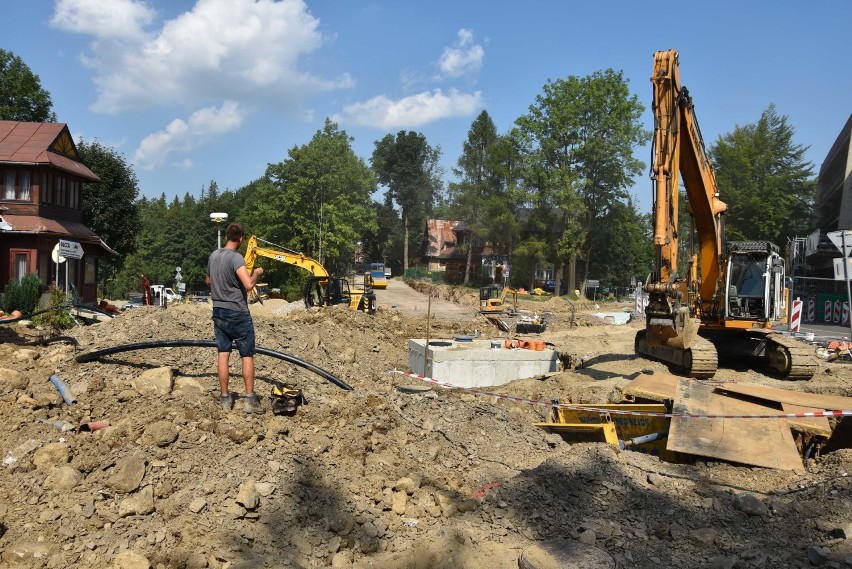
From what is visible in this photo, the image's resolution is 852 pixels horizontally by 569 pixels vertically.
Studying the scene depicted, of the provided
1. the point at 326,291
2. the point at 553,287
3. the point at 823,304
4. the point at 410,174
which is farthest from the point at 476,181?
→ the point at 326,291

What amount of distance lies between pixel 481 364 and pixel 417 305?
26.1 meters

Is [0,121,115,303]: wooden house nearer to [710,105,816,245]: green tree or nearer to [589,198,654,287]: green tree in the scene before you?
[589,198,654,287]: green tree

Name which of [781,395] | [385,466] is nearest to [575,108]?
[781,395]

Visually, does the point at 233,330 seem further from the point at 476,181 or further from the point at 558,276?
the point at 476,181

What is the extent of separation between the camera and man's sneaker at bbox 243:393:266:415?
19.3 ft

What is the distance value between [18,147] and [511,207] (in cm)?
3182

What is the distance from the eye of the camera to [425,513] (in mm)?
5020

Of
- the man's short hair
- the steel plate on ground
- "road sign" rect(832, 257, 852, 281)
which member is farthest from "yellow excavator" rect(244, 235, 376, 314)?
the man's short hair

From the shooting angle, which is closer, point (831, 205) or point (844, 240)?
point (844, 240)

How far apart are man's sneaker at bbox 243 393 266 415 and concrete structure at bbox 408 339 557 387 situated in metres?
6.64

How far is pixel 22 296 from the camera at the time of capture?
1756 centimetres

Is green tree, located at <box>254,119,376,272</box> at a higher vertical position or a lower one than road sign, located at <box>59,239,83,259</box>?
higher

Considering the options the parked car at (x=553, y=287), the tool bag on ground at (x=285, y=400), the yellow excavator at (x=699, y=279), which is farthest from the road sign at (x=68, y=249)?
the parked car at (x=553, y=287)

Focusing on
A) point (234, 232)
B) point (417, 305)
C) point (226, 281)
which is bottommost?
point (417, 305)
